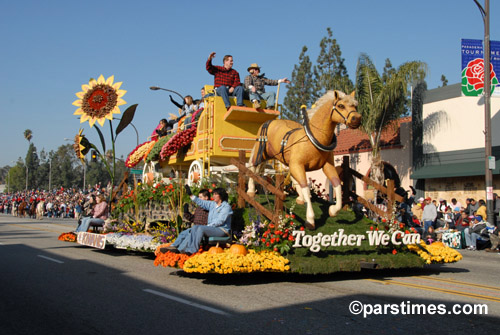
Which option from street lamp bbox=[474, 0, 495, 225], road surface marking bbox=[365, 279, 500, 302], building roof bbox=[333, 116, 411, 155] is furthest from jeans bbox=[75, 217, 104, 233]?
building roof bbox=[333, 116, 411, 155]

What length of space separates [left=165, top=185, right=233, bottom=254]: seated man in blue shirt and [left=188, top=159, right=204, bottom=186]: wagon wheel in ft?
7.23

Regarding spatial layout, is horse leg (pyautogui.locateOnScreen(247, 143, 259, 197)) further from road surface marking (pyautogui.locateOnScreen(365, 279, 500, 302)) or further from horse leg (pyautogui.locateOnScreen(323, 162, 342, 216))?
road surface marking (pyautogui.locateOnScreen(365, 279, 500, 302))

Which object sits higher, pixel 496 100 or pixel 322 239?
pixel 496 100

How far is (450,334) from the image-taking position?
5.39 m

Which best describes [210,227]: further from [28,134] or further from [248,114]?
[28,134]

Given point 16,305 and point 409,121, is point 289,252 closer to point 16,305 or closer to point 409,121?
point 16,305

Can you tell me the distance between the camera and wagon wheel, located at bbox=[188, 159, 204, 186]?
38.9ft

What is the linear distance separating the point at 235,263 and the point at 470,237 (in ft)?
41.3

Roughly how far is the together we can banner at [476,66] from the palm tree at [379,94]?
4616 mm

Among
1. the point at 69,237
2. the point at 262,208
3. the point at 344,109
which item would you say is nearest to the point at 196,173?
the point at 262,208

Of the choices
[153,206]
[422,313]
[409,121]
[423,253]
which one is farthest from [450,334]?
[409,121]

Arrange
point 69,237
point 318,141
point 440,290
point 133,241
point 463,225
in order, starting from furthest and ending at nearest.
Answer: point 463,225 → point 69,237 → point 133,241 → point 318,141 → point 440,290

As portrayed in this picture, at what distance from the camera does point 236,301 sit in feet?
22.7

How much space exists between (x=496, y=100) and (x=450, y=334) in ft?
67.8
